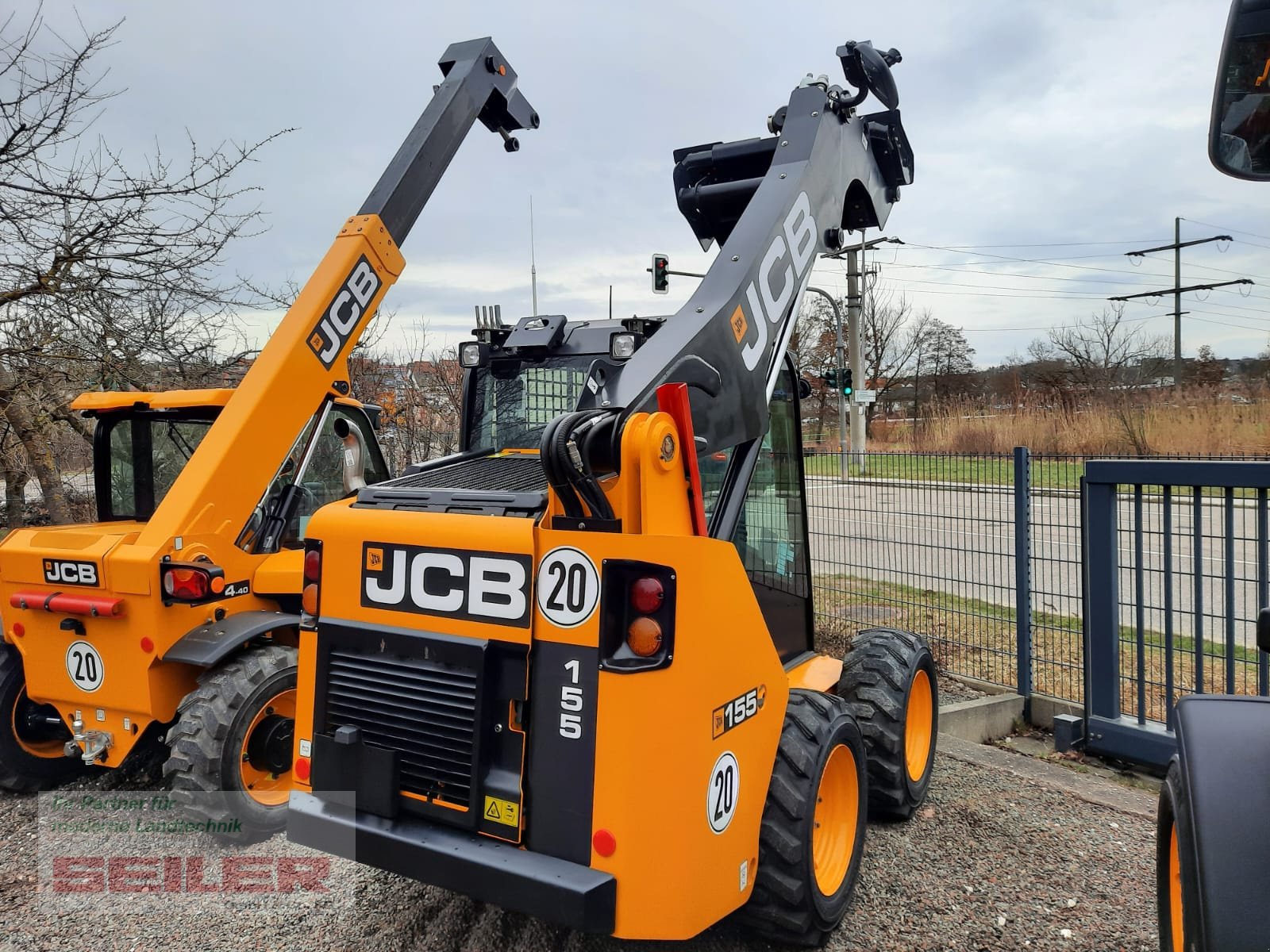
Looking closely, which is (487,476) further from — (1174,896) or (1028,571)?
(1028,571)

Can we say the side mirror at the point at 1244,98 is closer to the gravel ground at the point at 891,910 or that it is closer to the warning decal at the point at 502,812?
the warning decal at the point at 502,812

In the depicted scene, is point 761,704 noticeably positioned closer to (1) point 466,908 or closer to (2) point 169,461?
(1) point 466,908

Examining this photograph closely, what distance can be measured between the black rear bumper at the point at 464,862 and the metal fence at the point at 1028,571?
9.65 feet

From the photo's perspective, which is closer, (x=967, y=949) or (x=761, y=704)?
(x=761, y=704)

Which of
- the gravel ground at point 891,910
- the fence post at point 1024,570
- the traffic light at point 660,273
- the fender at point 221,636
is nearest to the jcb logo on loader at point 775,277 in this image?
the gravel ground at point 891,910

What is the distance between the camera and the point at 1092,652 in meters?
4.86

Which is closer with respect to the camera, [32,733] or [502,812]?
[502,812]

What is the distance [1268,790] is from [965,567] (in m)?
4.25

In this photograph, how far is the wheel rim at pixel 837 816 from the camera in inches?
126

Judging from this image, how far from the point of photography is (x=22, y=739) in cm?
475

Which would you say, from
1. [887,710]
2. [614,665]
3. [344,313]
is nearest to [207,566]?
[344,313]

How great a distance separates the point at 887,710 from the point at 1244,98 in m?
2.73

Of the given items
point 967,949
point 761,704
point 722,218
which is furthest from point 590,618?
point 722,218

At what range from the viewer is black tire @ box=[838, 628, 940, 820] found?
3.77 meters
